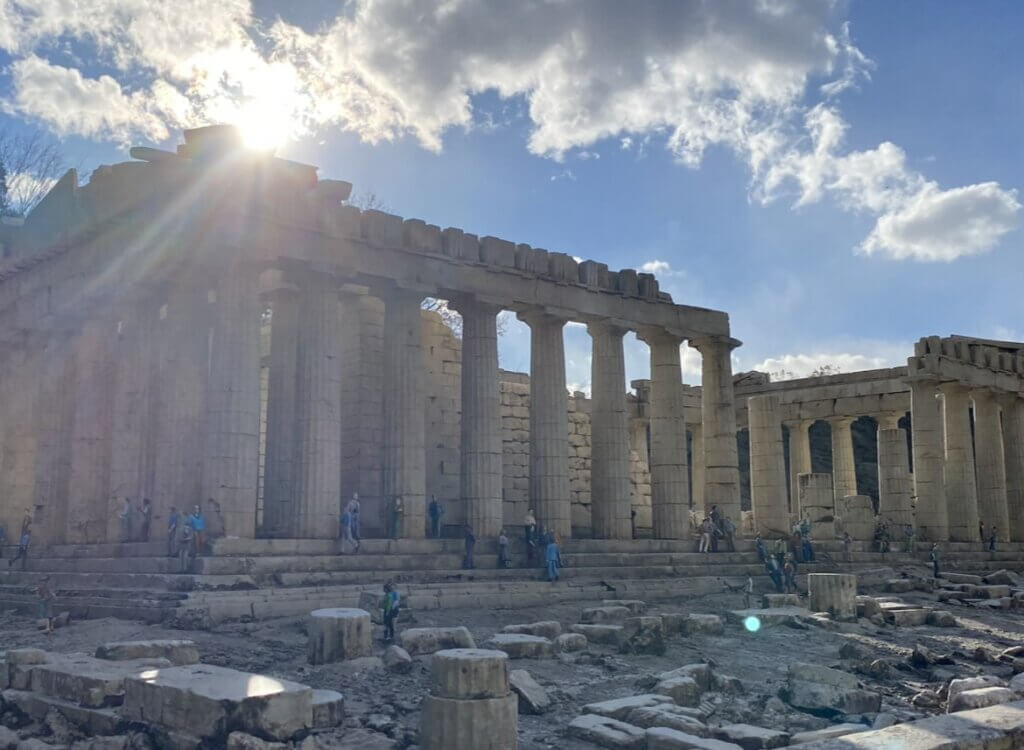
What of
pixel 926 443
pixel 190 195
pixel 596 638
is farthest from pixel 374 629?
pixel 926 443

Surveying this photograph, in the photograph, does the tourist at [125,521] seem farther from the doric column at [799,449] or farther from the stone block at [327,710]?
the doric column at [799,449]

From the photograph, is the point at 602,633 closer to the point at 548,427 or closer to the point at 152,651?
the point at 152,651

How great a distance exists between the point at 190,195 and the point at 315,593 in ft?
30.5

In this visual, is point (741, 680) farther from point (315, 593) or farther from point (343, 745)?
point (315, 593)

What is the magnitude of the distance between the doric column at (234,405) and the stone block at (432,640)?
7.31 metres

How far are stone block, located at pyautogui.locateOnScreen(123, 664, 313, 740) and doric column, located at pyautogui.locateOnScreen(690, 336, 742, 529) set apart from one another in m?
20.5

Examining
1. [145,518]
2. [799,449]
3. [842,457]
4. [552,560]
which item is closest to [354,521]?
[552,560]

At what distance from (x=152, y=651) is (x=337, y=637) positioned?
221 centimetres

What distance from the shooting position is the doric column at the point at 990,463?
36656mm

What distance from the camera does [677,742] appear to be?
8.23m

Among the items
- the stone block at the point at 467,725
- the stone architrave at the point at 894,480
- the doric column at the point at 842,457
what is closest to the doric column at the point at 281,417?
the stone block at the point at 467,725

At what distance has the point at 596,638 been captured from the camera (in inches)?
576

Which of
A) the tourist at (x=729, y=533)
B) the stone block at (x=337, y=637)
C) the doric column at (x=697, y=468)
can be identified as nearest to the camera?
the stone block at (x=337, y=637)

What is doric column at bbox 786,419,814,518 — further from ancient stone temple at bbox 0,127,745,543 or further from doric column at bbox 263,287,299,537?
doric column at bbox 263,287,299,537
